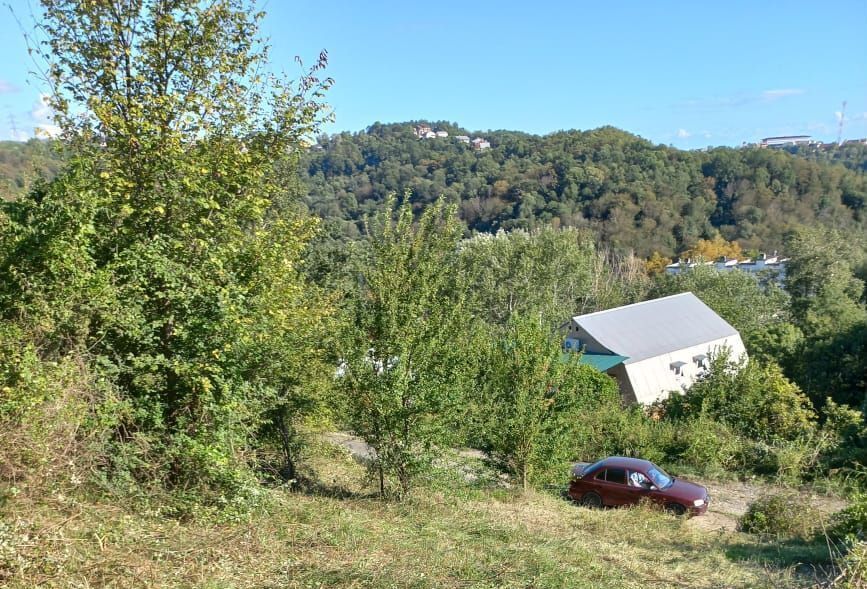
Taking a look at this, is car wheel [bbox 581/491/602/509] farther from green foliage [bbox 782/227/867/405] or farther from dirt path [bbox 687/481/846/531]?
green foliage [bbox 782/227/867/405]

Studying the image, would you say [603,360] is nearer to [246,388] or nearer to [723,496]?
[723,496]

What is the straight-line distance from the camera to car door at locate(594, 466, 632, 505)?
13.8 meters

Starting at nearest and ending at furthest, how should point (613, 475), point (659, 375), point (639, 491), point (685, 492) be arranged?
point (685, 492)
point (639, 491)
point (613, 475)
point (659, 375)

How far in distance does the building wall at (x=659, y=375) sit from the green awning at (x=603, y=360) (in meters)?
0.58

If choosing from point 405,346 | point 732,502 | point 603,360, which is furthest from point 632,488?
point 603,360

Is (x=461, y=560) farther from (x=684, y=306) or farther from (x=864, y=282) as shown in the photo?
(x=864, y=282)

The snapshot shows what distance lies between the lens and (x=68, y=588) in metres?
4.55

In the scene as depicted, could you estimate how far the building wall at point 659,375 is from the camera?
29.3 meters

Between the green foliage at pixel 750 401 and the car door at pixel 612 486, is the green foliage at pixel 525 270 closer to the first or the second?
the green foliage at pixel 750 401

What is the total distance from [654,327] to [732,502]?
17942mm

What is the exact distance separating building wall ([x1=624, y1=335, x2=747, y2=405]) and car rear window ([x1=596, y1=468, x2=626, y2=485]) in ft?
48.8

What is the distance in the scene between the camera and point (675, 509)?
13.2 metres

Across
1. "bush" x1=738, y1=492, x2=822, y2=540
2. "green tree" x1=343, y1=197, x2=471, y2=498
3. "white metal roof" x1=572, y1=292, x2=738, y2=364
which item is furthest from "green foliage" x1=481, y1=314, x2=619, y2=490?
"white metal roof" x1=572, y1=292, x2=738, y2=364

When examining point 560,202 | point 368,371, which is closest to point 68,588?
point 368,371
